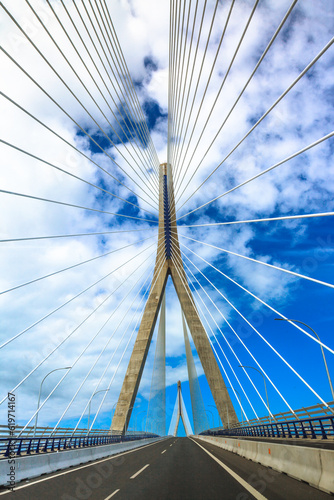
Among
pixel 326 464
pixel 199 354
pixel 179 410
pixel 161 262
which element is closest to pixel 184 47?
pixel 326 464

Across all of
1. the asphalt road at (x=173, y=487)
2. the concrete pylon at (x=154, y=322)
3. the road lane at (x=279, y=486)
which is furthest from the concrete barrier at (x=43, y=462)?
the concrete pylon at (x=154, y=322)

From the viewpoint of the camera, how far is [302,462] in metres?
7.63

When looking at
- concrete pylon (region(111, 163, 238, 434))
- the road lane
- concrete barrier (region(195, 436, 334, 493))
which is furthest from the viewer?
concrete pylon (region(111, 163, 238, 434))

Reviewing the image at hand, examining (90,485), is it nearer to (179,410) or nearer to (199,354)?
(199,354)

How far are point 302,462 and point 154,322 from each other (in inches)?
1099

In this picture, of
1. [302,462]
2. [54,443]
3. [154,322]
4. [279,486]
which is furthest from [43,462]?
[154,322]

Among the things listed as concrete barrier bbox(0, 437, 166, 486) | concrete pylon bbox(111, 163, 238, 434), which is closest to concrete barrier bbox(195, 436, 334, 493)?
concrete barrier bbox(0, 437, 166, 486)

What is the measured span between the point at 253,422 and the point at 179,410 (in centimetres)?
6893

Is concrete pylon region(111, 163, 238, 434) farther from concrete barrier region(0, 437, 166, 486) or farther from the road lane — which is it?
the road lane

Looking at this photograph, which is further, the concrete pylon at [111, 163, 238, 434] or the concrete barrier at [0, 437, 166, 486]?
the concrete pylon at [111, 163, 238, 434]

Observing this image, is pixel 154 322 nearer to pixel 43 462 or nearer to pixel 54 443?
pixel 54 443

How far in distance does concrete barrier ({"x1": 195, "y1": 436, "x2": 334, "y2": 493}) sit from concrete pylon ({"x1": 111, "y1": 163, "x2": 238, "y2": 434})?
21.1 metres

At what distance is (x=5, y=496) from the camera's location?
7121 mm

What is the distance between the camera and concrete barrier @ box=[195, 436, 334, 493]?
20.7ft
